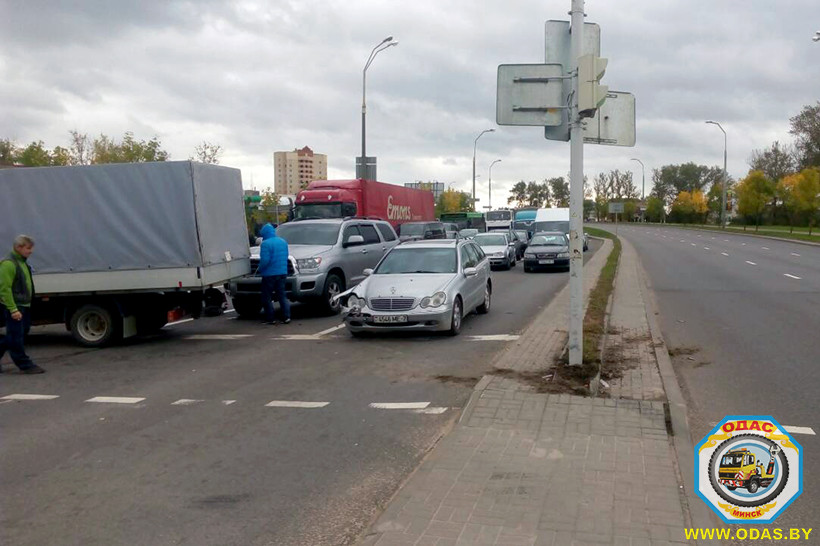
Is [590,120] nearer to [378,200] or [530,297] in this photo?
[530,297]

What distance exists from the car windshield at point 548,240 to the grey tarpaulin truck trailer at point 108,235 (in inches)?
675

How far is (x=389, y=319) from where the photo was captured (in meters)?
11.0

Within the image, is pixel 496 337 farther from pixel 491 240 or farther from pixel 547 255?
pixel 491 240

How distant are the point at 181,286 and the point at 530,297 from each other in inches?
368

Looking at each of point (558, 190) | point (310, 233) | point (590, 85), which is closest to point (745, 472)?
point (590, 85)

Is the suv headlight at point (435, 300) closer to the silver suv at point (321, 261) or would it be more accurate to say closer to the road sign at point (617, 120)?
the silver suv at point (321, 261)

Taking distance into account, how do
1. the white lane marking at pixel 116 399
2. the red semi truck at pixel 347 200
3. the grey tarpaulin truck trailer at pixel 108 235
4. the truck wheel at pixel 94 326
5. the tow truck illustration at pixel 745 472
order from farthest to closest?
the red semi truck at pixel 347 200 → the truck wheel at pixel 94 326 → the grey tarpaulin truck trailer at pixel 108 235 → the white lane marking at pixel 116 399 → the tow truck illustration at pixel 745 472

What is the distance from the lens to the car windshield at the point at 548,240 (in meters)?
26.2

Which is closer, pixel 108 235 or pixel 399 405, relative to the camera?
pixel 399 405

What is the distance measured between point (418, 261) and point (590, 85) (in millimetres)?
5395

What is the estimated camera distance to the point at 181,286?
34.9 feet

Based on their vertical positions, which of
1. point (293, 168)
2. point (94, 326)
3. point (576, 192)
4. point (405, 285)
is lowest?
point (94, 326)

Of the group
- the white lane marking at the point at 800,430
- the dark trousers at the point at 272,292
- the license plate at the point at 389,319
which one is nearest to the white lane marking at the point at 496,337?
the license plate at the point at 389,319

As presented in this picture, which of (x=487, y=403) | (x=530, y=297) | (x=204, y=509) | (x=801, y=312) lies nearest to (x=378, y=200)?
(x=530, y=297)
